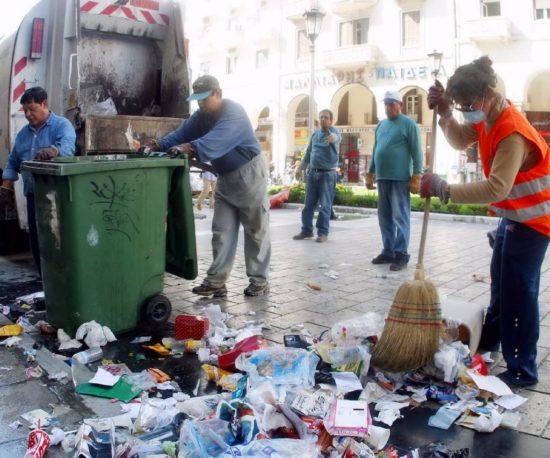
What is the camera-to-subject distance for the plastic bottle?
10.7ft

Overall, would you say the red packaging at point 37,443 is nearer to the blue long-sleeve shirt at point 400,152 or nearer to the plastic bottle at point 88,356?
the plastic bottle at point 88,356

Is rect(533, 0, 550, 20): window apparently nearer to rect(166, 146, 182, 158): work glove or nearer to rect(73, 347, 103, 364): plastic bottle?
rect(166, 146, 182, 158): work glove

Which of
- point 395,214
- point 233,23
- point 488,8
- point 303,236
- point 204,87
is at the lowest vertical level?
point 303,236

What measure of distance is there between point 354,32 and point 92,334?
23991 mm

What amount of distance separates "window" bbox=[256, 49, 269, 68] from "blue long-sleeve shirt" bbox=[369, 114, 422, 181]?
23456 millimetres

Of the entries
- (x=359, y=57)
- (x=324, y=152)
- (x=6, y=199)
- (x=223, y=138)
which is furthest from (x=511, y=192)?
(x=359, y=57)

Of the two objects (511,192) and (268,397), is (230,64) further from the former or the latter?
(268,397)

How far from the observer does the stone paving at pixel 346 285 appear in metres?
3.79

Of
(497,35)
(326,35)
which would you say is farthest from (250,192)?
(326,35)

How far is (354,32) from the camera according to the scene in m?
25.3

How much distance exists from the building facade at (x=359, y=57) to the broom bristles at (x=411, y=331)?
49.1 feet

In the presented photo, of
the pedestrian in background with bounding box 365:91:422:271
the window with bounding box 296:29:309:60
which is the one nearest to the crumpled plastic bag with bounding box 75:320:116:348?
the pedestrian in background with bounding box 365:91:422:271

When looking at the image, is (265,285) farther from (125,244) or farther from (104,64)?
(104,64)

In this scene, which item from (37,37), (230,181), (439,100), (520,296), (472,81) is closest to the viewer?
(472,81)
